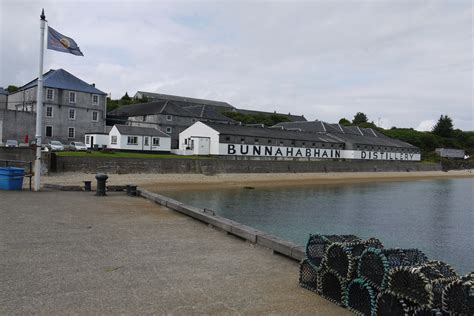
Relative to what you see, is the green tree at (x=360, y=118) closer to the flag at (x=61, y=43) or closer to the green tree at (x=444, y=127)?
the green tree at (x=444, y=127)

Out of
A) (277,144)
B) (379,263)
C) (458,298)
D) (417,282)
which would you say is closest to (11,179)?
(379,263)

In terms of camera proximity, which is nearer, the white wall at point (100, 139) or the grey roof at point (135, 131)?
the grey roof at point (135, 131)

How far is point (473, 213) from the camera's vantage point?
1045 inches

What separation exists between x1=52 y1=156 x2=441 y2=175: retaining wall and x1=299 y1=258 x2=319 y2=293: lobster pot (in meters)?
Result: 31.3

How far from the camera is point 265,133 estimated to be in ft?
204

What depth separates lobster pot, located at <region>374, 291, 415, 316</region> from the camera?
4.33m

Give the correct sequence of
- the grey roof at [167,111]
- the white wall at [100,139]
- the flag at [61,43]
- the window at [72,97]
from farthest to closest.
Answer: the grey roof at [167,111]
the window at [72,97]
the white wall at [100,139]
the flag at [61,43]

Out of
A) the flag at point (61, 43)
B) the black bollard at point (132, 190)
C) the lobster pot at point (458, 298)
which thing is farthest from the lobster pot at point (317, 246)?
the flag at point (61, 43)

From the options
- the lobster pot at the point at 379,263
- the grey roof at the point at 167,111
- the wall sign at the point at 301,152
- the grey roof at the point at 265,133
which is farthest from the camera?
the grey roof at the point at 167,111

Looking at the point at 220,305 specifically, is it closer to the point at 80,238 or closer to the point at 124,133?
the point at 80,238

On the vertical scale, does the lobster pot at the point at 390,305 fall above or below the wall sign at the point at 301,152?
below

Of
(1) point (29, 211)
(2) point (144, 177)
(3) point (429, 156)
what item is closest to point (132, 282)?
(1) point (29, 211)

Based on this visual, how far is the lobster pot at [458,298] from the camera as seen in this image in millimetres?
4043

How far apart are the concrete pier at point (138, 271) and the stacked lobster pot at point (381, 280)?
0.26 meters
